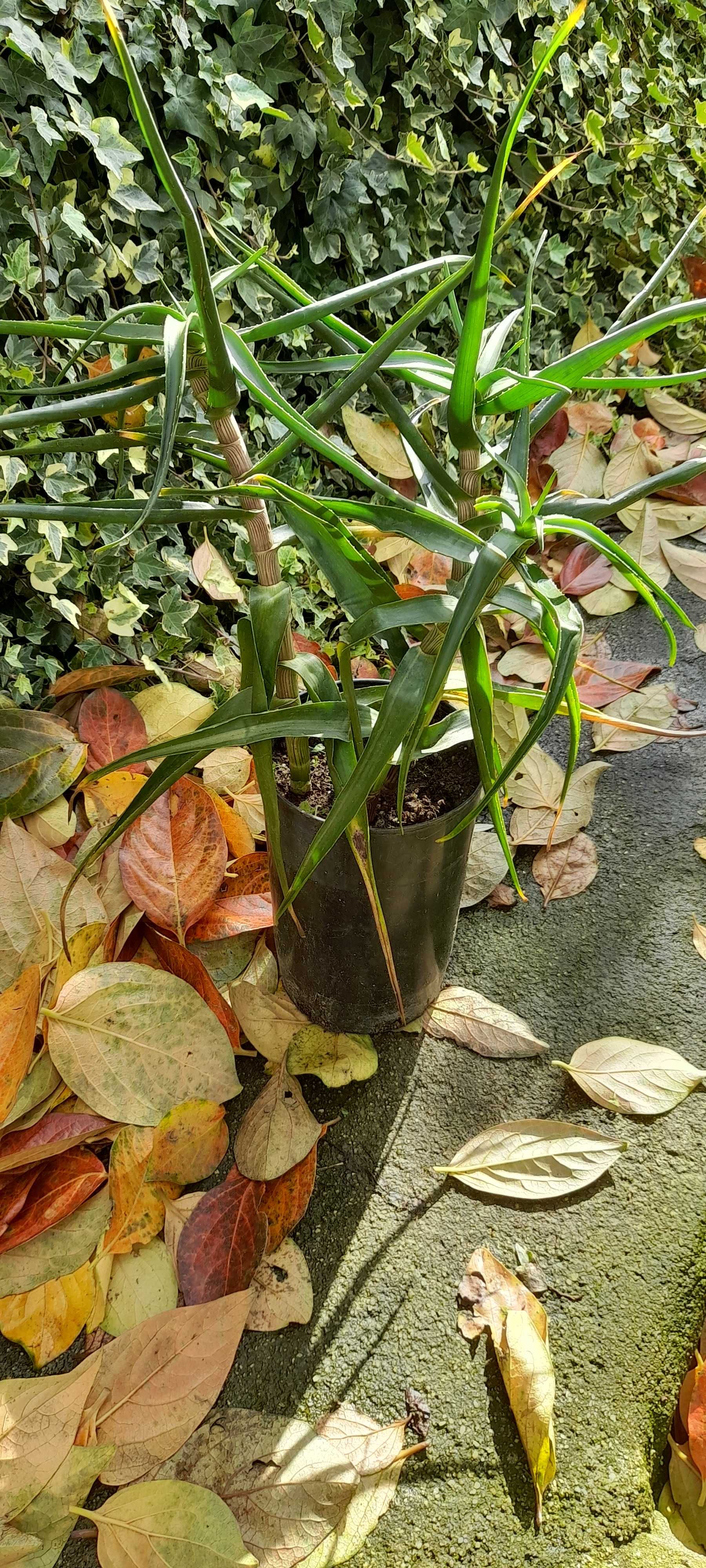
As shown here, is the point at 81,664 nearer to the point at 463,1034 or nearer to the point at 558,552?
the point at 463,1034

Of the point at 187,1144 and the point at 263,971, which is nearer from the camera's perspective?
the point at 187,1144

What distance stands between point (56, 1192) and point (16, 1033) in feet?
0.48

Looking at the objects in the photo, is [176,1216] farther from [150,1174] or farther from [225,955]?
[225,955]

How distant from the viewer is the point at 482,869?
1.13m

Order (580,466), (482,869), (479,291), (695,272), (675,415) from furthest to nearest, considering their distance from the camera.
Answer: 1. (695,272)
2. (675,415)
3. (580,466)
4. (482,869)
5. (479,291)

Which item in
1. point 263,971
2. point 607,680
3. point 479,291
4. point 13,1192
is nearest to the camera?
point 479,291

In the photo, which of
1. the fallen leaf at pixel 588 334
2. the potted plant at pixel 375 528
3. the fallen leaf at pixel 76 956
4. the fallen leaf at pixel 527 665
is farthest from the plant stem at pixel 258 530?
the fallen leaf at pixel 588 334

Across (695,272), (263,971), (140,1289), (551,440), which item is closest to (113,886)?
(263,971)

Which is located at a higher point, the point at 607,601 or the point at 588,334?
the point at 588,334

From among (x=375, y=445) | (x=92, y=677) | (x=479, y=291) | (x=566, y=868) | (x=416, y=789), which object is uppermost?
(x=479, y=291)

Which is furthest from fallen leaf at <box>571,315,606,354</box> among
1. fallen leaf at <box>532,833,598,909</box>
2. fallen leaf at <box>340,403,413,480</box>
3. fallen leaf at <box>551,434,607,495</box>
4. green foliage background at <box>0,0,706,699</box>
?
fallen leaf at <box>532,833,598,909</box>

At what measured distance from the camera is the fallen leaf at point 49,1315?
0.75 meters

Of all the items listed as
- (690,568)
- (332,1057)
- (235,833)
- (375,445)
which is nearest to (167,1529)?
(332,1057)

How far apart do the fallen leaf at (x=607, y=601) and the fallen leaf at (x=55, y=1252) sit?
3.80 feet
